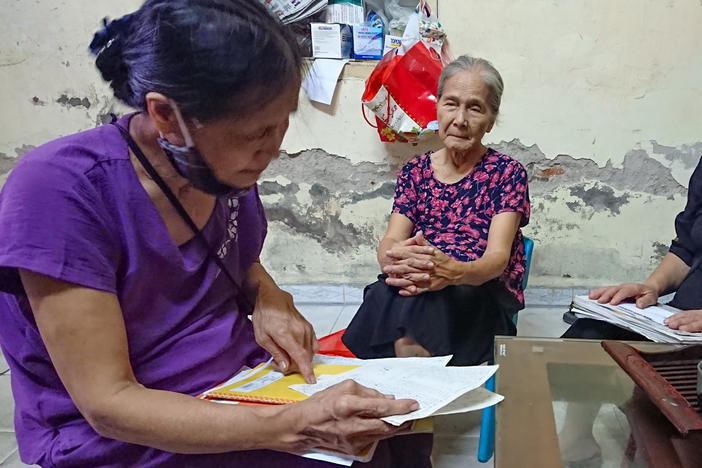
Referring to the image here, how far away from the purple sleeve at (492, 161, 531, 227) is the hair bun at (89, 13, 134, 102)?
1068mm

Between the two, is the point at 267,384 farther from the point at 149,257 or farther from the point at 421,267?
the point at 421,267

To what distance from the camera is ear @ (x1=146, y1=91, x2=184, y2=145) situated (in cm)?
60

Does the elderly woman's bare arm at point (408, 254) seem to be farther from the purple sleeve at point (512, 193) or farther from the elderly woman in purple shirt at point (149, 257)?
the elderly woman in purple shirt at point (149, 257)

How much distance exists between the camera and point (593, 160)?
6.98ft

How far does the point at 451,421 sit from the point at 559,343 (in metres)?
0.60

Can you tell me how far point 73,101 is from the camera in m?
2.25

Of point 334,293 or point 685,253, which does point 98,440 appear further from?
point 334,293

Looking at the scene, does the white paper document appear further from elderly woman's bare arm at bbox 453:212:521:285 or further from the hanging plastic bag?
the hanging plastic bag

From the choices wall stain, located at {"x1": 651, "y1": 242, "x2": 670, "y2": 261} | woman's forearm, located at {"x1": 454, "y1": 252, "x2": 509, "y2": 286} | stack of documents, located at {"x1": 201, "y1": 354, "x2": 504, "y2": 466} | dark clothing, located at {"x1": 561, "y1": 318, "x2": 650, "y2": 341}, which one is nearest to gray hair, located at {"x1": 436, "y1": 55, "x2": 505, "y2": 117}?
woman's forearm, located at {"x1": 454, "y1": 252, "x2": 509, "y2": 286}

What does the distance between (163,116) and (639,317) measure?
108cm

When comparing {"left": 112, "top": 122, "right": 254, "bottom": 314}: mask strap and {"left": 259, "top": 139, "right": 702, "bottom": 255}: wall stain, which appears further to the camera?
{"left": 259, "top": 139, "right": 702, "bottom": 255}: wall stain

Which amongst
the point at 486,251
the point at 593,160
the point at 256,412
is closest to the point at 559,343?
the point at 486,251

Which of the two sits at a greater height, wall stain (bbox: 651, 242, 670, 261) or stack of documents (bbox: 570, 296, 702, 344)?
stack of documents (bbox: 570, 296, 702, 344)

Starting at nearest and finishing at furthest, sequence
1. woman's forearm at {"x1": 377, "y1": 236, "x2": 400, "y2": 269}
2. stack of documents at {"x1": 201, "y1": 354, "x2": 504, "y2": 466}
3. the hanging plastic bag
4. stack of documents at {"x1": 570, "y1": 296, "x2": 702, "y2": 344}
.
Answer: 1. stack of documents at {"x1": 201, "y1": 354, "x2": 504, "y2": 466}
2. stack of documents at {"x1": 570, "y1": 296, "x2": 702, "y2": 344}
3. woman's forearm at {"x1": 377, "y1": 236, "x2": 400, "y2": 269}
4. the hanging plastic bag
